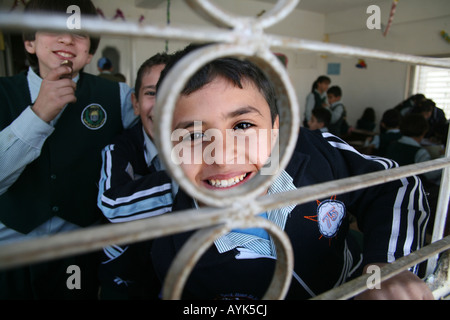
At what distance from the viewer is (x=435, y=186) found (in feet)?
7.51

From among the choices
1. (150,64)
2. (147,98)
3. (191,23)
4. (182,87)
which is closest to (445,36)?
(191,23)

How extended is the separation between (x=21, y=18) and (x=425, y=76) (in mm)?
7527

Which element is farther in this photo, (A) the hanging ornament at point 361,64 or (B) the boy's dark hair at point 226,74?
(A) the hanging ornament at point 361,64

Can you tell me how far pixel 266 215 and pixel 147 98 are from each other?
27.2 inches

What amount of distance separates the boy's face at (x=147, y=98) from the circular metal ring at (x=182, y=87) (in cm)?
88

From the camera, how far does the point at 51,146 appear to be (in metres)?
1.06

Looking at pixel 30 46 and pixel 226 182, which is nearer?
pixel 226 182

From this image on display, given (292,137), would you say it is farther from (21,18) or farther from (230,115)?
(230,115)

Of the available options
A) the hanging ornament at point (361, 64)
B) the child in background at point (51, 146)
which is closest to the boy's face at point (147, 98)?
the child in background at point (51, 146)

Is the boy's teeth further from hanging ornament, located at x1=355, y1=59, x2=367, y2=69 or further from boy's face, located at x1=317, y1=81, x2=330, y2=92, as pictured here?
hanging ornament, located at x1=355, y1=59, x2=367, y2=69

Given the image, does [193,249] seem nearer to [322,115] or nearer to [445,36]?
[322,115]

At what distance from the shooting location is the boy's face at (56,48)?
100 centimetres

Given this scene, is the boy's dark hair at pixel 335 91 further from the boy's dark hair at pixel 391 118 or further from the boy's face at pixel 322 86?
the boy's dark hair at pixel 391 118
